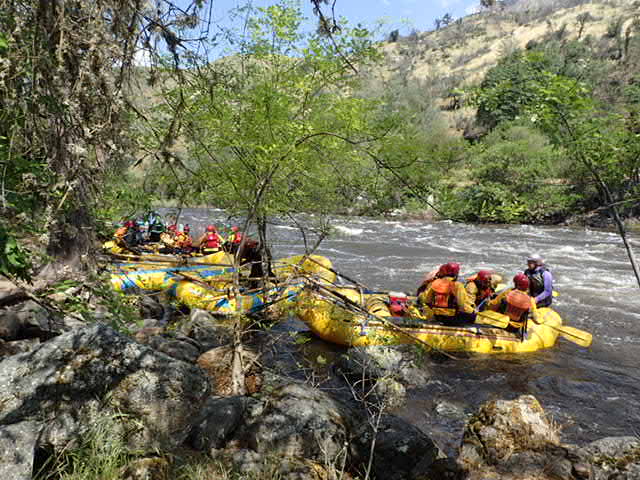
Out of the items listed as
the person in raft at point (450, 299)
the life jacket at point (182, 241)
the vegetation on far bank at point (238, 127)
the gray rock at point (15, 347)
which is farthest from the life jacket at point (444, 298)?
the life jacket at point (182, 241)

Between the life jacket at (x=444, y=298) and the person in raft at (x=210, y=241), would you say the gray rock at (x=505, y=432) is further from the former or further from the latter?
the person in raft at (x=210, y=241)

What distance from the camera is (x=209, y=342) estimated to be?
6586 mm

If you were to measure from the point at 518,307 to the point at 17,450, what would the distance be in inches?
279

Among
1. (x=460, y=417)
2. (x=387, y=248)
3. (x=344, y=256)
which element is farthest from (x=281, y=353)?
(x=387, y=248)

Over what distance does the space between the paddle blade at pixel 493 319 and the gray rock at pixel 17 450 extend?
6904 mm

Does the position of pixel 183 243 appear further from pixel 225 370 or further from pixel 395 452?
pixel 395 452

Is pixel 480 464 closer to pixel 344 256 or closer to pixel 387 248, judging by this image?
pixel 344 256

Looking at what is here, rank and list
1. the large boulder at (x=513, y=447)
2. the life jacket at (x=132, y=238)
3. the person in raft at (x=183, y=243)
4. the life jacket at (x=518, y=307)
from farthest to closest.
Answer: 1. the person in raft at (x=183, y=243)
2. the life jacket at (x=132, y=238)
3. the life jacket at (x=518, y=307)
4. the large boulder at (x=513, y=447)

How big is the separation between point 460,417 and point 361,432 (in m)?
2.41

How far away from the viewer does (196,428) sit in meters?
3.07

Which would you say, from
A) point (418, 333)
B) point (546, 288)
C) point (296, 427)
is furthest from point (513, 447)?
point (546, 288)

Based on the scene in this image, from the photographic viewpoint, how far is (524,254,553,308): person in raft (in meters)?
8.28

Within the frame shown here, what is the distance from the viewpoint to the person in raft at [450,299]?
22.9ft

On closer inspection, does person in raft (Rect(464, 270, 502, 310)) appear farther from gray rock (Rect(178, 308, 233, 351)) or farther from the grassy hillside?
the grassy hillside
